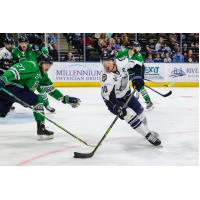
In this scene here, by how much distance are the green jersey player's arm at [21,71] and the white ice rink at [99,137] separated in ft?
1.85

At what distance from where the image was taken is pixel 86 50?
257 inches

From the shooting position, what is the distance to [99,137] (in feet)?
10.7

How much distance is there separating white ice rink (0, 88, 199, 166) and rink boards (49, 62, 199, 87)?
2308 mm

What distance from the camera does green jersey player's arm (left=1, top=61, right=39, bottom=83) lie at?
2775 mm

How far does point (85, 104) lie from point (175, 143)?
216 centimetres

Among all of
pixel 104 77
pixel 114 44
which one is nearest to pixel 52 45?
pixel 114 44

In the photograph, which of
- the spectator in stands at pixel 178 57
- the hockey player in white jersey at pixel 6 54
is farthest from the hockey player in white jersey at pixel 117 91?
the spectator in stands at pixel 178 57

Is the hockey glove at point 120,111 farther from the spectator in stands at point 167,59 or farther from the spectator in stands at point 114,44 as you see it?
the spectator in stands at point 167,59

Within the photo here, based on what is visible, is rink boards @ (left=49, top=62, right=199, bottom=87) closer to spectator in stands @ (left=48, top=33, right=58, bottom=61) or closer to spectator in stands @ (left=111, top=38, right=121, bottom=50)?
spectator in stands @ (left=48, top=33, right=58, bottom=61)

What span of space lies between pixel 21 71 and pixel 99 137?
923 mm

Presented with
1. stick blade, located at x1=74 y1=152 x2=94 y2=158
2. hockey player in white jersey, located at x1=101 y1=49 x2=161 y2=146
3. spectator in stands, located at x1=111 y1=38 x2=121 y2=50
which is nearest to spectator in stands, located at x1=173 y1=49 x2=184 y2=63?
spectator in stands, located at x1=111 y1=38 x2=121 y2=50

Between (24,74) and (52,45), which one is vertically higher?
(52,45)

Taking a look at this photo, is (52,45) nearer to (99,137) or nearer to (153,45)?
(153,45)

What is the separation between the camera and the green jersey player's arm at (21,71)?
2775 mm
